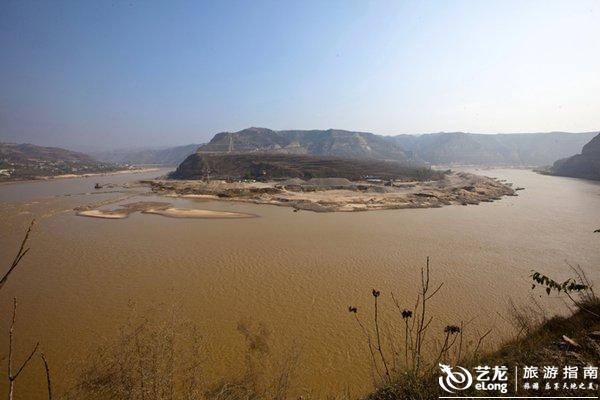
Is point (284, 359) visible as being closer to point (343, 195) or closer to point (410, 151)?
point (343, 195)

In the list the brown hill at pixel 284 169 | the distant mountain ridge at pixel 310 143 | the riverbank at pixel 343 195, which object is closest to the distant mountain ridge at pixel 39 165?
Answer: the brown hill at pixel 284 169

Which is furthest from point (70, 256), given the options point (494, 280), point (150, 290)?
point (494, 280)

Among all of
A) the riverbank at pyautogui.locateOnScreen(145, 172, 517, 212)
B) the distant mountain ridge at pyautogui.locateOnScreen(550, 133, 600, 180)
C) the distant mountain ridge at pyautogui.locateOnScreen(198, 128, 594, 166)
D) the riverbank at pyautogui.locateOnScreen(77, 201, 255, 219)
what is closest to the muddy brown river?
the riverbank at pyautogui.locateOnScreen(77, 201, 255, 219)

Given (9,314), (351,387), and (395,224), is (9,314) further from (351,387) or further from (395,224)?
(395,224)
